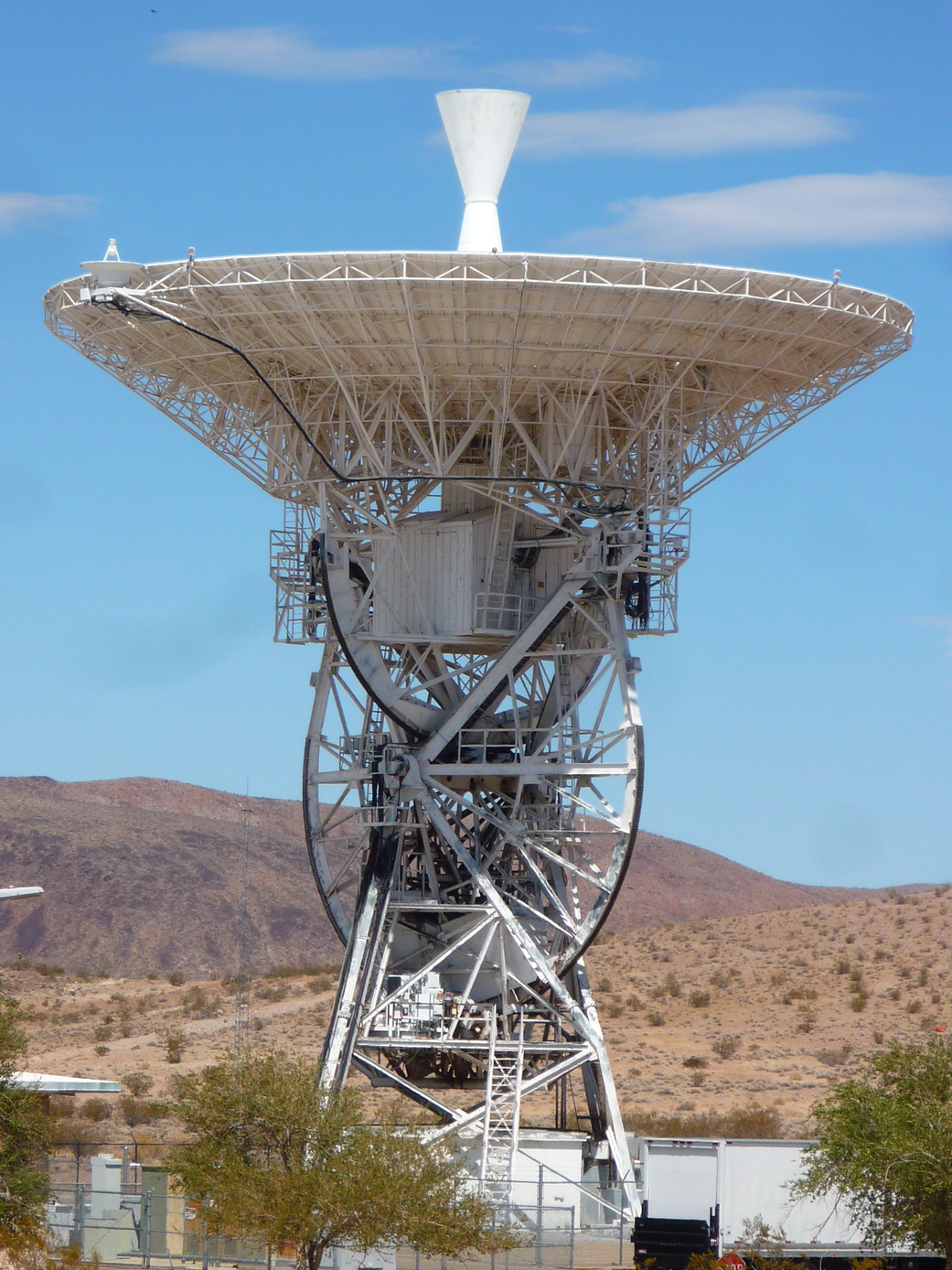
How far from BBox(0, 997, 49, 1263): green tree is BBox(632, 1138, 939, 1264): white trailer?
400 inches

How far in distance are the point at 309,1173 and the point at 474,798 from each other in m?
15.0

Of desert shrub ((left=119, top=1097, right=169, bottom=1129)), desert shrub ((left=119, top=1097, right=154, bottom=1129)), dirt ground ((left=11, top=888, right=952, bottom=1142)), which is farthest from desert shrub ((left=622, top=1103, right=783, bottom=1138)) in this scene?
desert shrub ((left=119, top=1097, right=154, bottom=1129))

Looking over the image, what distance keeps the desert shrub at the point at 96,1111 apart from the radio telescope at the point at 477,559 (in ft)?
61.3

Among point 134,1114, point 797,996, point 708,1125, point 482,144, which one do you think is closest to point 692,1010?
point 797,996

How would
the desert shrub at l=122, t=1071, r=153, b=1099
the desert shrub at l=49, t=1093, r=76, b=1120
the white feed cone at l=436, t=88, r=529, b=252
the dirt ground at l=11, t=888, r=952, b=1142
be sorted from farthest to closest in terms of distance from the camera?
the dirt ground at l=11, t=888, r=952, b=1142
the desert shrub at l=122, t=1071, r=153, b=1099
the desert shrub at l=49, t=1093, r=76, b=1120
the white feed cone at l=436, t=88, r=529, b=252

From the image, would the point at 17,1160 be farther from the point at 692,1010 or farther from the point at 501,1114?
the point at 692,1010

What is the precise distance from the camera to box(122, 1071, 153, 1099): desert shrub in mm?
61719

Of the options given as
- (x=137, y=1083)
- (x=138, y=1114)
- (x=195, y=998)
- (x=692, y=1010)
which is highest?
(x=692, y=1010)

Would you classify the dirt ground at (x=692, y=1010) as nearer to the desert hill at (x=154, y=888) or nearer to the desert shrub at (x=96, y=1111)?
the desert shrub at (x=96, y=1111)

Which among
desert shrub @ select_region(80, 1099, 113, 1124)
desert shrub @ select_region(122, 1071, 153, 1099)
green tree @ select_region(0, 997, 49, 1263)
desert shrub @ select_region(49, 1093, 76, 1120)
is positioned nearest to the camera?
green tree @ select_region(0, 997, 49, 1263)

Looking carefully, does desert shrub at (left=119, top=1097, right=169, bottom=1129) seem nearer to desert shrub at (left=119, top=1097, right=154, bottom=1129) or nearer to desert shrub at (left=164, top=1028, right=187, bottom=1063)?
desert shrub at (left=119, top=1097, right=154, bottom=1129)

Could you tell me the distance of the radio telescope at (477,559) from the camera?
1533 inches

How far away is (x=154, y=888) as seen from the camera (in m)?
119

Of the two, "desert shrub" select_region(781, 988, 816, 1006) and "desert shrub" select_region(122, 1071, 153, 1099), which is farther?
"desert shrub" select_region(781, 988, 816, 1006)
